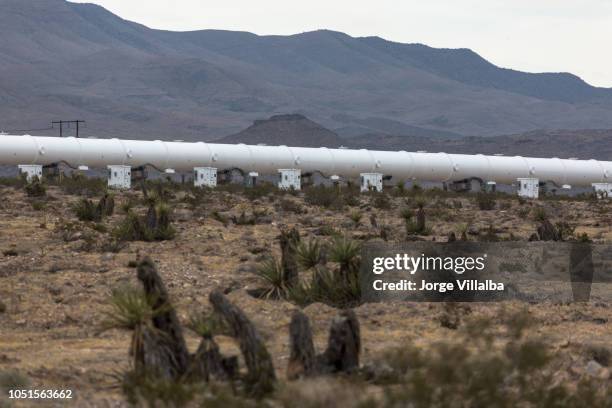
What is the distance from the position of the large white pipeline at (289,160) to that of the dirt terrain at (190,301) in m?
17.5

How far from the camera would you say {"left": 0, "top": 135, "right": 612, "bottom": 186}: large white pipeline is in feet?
176

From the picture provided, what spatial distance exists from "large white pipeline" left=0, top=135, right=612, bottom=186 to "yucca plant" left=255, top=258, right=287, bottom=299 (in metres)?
35.1

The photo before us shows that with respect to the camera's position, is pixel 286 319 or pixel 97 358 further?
pixel 286 319

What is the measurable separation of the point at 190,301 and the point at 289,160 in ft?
133

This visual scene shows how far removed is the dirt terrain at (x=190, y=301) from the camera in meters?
13.5

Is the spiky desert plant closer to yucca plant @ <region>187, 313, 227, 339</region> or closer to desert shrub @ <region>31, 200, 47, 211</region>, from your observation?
desert shrub @ <region>31, 200, 47, 211</region>

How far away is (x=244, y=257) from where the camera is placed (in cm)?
2383

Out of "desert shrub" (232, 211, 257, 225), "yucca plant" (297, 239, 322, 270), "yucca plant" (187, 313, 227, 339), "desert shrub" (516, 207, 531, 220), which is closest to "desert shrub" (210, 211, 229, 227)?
"desert shrub" (232, 211, 257, 225)

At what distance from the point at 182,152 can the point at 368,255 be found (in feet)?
128

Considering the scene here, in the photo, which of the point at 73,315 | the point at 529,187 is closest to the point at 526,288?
the point at 73,315

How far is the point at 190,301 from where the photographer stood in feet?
60.7

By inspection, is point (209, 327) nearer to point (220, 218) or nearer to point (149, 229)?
point (149, 229)

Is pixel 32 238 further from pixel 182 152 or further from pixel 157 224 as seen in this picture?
pixel 182 152

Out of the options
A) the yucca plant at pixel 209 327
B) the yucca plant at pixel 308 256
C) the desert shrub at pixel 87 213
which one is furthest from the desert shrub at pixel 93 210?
the yucca plant at pixel 209 327
